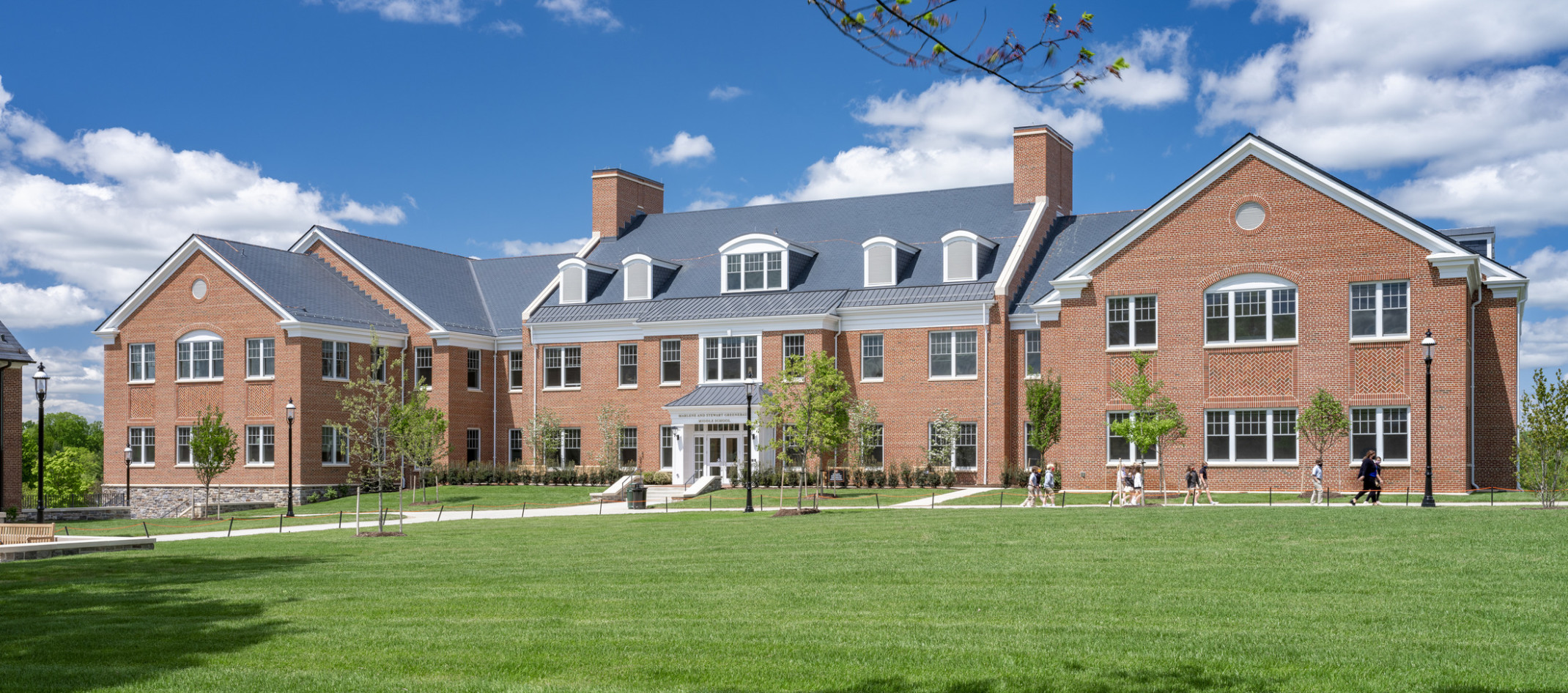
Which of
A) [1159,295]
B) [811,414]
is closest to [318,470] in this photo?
[811,414]

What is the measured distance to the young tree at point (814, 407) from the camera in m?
38.4

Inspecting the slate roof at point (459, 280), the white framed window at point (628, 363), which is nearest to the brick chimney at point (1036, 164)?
the white framed window at point (628, 363)

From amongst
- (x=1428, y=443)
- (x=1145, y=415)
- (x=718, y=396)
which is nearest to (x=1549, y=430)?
(x=1428, y=443)

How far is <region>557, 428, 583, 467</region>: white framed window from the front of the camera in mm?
53188

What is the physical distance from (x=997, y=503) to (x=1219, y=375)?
900 cm

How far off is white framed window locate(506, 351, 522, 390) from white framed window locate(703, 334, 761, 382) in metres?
10.1

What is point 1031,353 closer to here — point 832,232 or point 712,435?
point 832,232

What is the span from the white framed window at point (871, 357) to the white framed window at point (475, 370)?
1809 centimetres

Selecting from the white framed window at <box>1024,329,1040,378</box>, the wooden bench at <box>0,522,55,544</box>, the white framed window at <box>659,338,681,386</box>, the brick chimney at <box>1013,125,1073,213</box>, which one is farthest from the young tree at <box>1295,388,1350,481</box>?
the wooden bench at <box>0,522,55,544</box>

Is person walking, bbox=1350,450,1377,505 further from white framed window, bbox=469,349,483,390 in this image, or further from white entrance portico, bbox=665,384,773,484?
white framed window, bbox=469,349,483,390

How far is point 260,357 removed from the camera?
50219mm

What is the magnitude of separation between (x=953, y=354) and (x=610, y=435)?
574 inches

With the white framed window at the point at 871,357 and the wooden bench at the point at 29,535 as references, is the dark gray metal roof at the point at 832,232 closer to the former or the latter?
the white framed window at the point at 871,357

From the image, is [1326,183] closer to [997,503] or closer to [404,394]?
[997,503]
